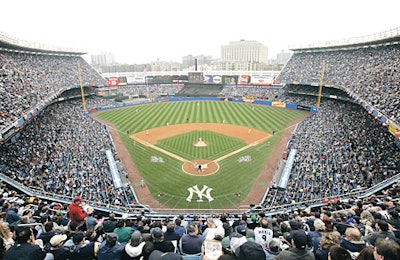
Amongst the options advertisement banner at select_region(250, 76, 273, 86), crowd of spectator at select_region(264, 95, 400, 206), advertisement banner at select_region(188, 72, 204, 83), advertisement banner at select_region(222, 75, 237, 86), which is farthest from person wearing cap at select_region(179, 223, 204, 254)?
advertisement banner at select_region(188, 72, 204, 83)

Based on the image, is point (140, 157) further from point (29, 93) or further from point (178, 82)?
point (178, 82)

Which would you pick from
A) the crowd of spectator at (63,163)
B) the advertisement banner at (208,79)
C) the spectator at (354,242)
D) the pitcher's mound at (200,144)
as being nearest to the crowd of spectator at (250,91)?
the advertisement banner at (208,79)

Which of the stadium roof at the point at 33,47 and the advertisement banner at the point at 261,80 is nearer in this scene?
the stadium roof at the point at 33,47

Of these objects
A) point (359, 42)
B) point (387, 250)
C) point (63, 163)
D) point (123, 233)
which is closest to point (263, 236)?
point (387, 250)

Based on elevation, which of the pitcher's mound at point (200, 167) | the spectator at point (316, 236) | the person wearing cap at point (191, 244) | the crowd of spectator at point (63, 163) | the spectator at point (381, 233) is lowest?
the pitcher's mound at point (200, 167)

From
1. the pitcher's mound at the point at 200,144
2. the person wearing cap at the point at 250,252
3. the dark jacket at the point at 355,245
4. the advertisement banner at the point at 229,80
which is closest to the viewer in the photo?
the person wearing cap at the point at 250,252

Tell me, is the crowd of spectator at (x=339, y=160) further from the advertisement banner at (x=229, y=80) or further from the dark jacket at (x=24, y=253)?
the advertisement banner at (x=229, y=80)

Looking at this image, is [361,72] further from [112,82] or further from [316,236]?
[112,82]
